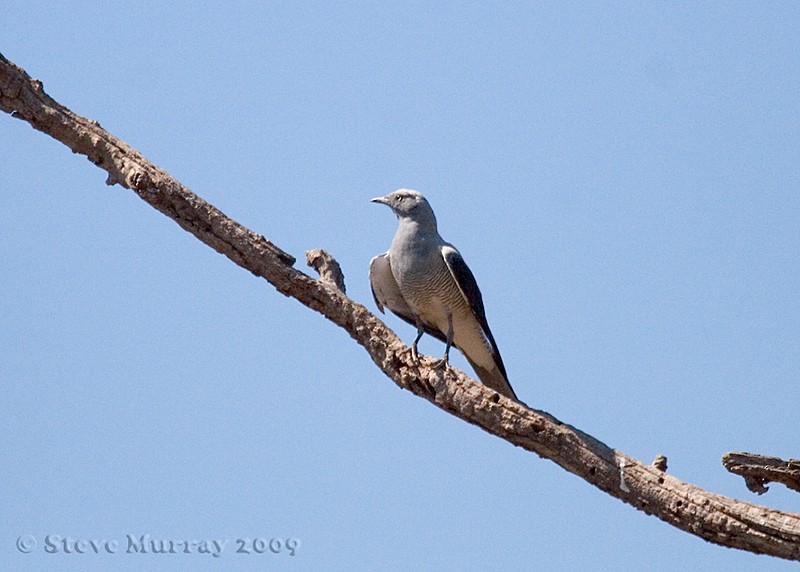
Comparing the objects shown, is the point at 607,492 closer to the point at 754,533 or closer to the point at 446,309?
the point at 754,533

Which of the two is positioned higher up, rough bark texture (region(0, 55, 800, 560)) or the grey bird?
the grey bird

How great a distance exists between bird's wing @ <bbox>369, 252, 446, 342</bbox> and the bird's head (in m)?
0.40

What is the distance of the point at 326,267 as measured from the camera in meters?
7.66

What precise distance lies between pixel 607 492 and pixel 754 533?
95cm

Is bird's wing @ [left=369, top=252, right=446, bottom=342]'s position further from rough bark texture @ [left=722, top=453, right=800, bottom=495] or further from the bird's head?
rough bark texture @ [left=722, top=453, right=800, bottom=495]

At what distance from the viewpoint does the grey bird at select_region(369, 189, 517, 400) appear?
9.24m

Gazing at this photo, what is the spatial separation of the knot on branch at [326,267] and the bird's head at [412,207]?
2.05 metres

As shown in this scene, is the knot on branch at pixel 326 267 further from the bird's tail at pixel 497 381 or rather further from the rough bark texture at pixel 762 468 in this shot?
the rough bark texture at pixel 762 468

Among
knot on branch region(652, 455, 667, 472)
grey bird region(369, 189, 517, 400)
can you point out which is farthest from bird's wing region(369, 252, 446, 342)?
knot on branch region(652, 455, 667, 472)

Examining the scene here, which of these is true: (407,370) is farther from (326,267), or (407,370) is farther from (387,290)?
(387,290)

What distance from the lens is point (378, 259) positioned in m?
9.71

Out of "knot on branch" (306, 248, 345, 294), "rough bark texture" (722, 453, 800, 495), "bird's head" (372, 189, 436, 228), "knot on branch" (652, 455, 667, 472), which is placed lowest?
"knot on branch" (652, 455, 667, 472)

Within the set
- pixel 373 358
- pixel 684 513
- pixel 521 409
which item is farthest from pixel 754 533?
pixel 373 358

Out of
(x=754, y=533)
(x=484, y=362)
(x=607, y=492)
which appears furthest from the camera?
(x=484, y=362)
